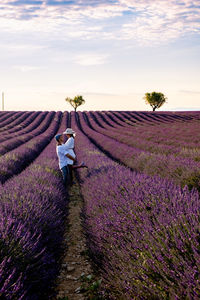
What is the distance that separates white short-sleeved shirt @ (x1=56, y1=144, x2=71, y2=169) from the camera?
5.88 m

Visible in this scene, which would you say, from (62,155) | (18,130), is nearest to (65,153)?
(62,155)

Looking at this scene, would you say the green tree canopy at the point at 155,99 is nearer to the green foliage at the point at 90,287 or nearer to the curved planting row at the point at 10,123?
the curved planting row at the point at 10,123

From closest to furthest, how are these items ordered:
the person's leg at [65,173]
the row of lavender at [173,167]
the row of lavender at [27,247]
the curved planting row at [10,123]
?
the row of lavender at [27,247]
the row of lavender at [173,167]
the person's leg at [65,173]
the curved planting row at [10,123]

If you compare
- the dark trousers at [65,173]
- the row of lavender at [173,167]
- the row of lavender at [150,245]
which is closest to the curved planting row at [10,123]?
the row of lavender at [173,167]

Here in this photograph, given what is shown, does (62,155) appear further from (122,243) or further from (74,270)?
(122,243)

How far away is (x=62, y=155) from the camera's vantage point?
5984 millimetres

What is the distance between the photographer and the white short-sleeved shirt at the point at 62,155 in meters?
5.88

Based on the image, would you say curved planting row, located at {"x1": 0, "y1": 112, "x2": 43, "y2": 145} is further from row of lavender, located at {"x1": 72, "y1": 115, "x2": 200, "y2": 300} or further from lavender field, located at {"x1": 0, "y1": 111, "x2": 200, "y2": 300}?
row of lavender, located at {"x1": 72, "y1": 115, "x2": 200, "y2": 300}

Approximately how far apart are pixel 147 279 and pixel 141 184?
5.29ft

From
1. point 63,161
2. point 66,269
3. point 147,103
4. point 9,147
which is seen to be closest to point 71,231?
point 66,269

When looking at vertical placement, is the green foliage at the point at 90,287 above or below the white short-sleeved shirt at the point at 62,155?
below

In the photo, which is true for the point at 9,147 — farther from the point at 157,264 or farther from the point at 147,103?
the point at 147,103

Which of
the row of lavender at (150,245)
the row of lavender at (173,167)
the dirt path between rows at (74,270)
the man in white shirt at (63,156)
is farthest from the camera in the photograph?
the man in white shirt at (63,156)

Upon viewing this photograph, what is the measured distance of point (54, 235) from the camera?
2.94 m
